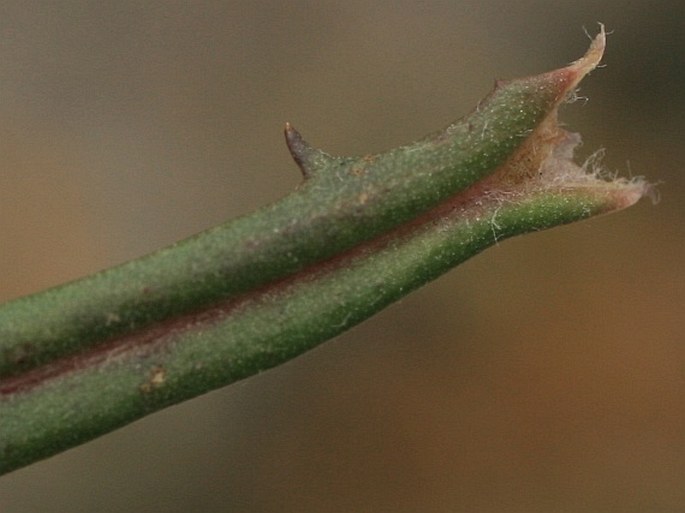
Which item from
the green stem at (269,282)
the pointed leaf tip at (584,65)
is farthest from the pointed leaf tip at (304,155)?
the pointed leaf tip at (584,65)

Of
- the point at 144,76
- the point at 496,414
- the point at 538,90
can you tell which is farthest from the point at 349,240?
the point at 144,76

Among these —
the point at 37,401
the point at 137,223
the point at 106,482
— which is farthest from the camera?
the point at 137,223

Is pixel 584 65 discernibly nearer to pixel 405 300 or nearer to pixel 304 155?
pixel 304 155

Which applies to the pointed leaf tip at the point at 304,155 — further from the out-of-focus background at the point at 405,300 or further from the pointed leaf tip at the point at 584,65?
the out-of-focus background at the point at 405,300

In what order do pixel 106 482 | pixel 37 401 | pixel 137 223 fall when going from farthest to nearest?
pixel 137 223, pixel 106 482, pixel 37 401

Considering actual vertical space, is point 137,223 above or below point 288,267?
above

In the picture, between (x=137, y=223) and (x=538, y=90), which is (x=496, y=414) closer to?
(x=137, y=223)

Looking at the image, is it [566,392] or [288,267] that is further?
[566,392]

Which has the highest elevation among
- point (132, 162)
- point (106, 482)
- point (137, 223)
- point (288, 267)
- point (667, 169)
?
point (132, 162)

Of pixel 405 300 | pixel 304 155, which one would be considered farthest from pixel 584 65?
pixel 405 300
